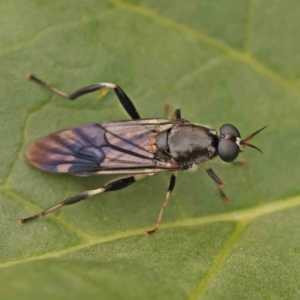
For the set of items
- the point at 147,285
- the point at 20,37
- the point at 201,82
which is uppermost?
the point at 20,37

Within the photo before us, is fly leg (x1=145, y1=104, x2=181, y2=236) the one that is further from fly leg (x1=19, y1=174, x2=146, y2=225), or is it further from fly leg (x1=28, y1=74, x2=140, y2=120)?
fly leg (x1=28, y1=74, x2=140, y2=120)

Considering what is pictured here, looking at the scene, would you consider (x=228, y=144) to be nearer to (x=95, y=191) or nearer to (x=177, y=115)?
(x=177, y=115)

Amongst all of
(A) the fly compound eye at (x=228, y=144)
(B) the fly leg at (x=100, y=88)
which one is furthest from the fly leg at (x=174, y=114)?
(A) the fly compound eye at (x=228, y=144)

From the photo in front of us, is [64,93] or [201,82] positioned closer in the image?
[64,93]

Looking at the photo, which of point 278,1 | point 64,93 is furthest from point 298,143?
point 64,93

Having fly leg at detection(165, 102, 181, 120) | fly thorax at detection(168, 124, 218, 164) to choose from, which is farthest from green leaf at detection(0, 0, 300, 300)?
fly thorax at detection(168, 124, 218, 164)

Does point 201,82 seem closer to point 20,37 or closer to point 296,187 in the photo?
point 296,187

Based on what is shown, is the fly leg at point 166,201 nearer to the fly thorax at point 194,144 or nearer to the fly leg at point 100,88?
the fly thorax at point 194,144
